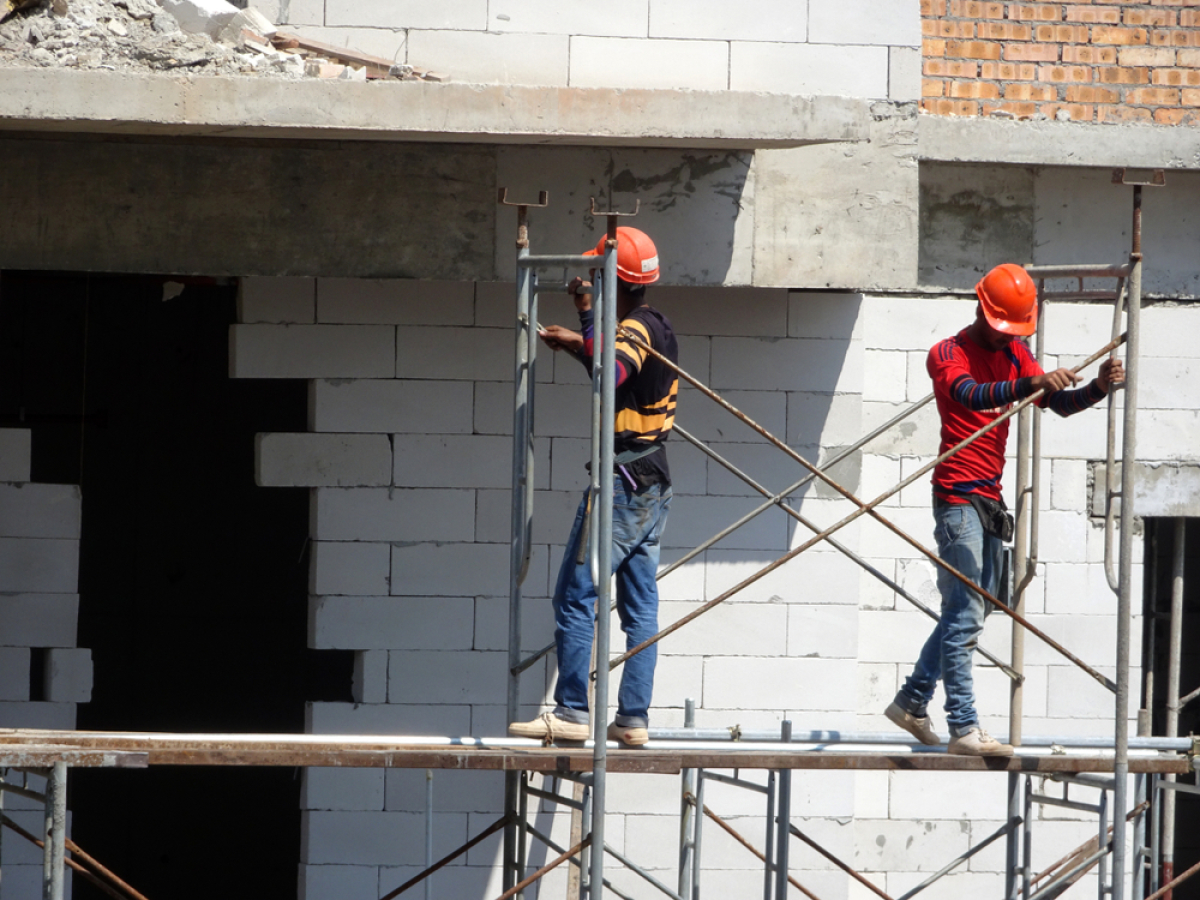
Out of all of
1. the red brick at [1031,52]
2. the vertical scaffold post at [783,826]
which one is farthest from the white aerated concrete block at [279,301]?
the red brick at [1031,52]

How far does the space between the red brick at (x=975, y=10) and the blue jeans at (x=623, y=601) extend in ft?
11.0

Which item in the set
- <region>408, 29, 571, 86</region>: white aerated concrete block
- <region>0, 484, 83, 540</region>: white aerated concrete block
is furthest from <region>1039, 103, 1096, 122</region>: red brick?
<region>0, 484, 83, 540</region>: white aerated concrete block

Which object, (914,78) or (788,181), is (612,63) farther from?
(914,78)

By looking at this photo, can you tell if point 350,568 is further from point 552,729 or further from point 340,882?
point 552,729

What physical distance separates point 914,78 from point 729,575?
2.50 metres

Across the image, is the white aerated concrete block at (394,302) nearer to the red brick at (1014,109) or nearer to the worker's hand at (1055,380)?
the red brick at (1014,109)

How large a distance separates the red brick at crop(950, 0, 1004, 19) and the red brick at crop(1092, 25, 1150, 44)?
499 mm

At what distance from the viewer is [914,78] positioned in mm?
6996

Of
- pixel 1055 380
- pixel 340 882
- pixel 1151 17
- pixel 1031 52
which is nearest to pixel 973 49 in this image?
pixel 1031 52

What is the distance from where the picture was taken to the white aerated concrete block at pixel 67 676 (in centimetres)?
728

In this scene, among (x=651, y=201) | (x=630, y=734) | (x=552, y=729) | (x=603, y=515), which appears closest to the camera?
(x=603, y=515)

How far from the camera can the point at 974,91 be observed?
7.41m

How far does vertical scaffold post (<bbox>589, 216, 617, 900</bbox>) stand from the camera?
5012 mm

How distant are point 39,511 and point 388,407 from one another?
5.97 ft
